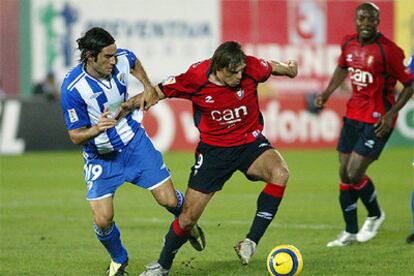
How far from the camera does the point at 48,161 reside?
67.2ft

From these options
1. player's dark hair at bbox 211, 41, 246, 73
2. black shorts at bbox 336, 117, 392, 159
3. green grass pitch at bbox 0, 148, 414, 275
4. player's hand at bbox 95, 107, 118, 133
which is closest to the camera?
player's hand at bbox 95, 107, 118, 133

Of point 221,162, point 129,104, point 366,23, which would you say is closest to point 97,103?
point 129,104

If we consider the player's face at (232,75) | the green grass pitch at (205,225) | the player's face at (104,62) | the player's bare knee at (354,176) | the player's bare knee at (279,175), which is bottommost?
the green grass pitch at (205,225)

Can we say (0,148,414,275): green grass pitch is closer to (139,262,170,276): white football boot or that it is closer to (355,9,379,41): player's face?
(139,262,170,276): white football boot

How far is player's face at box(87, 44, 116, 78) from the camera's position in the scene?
826 centimetres

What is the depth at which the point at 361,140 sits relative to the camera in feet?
34.6

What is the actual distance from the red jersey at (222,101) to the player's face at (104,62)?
50cm

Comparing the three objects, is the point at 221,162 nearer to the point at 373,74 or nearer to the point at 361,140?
the point at 361,140

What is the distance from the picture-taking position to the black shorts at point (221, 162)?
8.52m

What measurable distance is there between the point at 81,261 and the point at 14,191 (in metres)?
6.67

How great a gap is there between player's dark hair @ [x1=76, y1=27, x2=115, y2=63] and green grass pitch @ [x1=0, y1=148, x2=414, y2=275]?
200 cm

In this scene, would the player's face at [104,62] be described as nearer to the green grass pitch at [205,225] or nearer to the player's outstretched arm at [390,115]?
the green grass pitch at [205,225]

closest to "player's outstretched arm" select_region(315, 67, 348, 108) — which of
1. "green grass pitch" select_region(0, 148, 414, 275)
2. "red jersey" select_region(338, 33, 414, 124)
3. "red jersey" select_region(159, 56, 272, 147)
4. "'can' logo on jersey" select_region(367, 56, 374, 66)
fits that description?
"red jersey" select_region(338, 33, 414, 124)

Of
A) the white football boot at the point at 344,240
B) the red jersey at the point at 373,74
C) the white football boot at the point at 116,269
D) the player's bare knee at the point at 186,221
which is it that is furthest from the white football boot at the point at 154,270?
the red jersey at the point at 373,74
